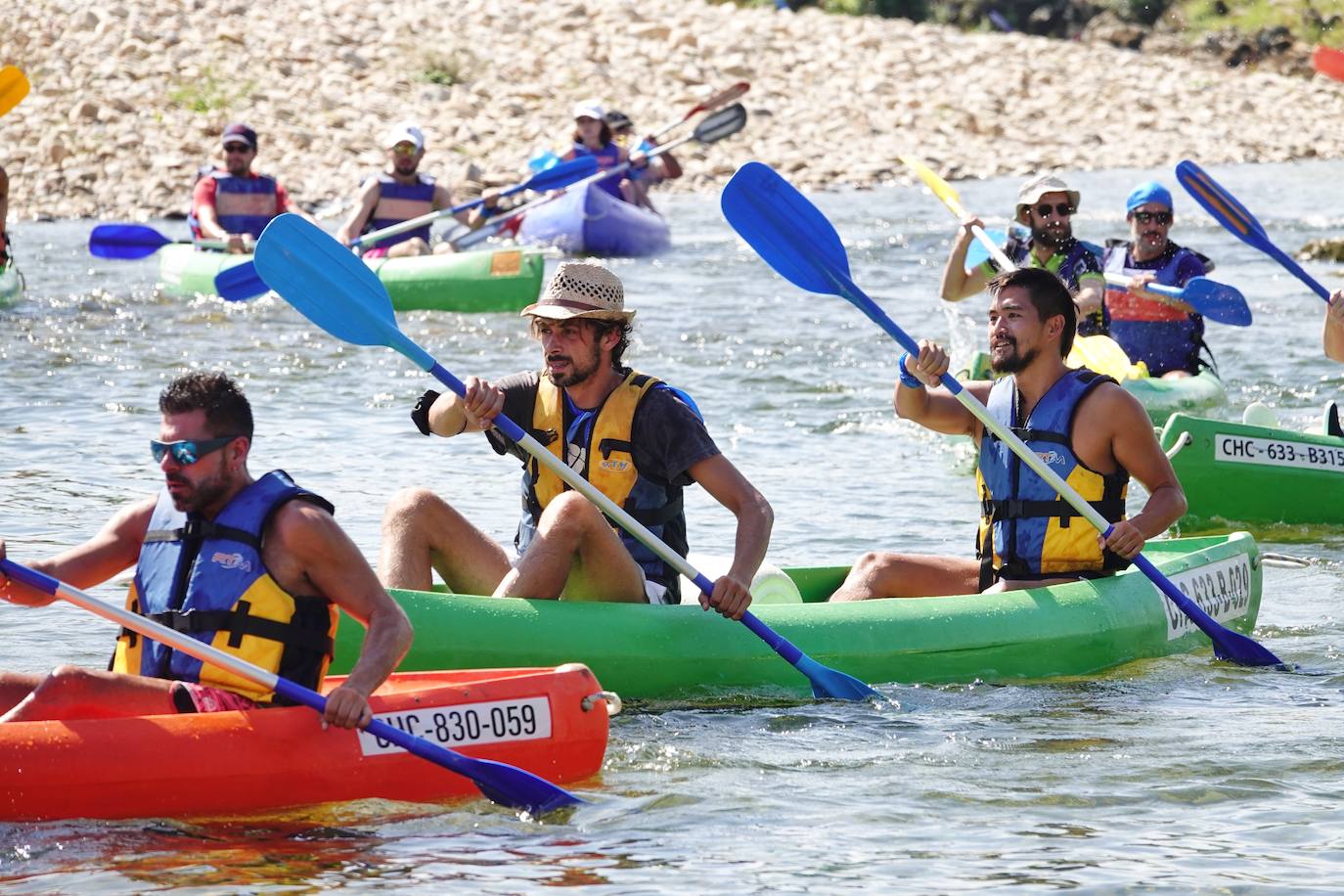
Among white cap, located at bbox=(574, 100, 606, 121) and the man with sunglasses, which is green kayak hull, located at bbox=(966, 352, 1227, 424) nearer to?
the man with sunglasses

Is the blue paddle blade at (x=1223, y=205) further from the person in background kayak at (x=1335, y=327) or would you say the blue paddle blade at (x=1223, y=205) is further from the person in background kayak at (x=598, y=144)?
the person in background kayak at (x=598, y=144)

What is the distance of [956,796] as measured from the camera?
4227mm

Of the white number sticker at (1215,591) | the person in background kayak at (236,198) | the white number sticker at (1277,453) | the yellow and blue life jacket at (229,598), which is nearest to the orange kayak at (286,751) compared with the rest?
the yellow and blue life jacket at (229,598)

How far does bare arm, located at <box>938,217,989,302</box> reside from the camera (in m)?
7.65

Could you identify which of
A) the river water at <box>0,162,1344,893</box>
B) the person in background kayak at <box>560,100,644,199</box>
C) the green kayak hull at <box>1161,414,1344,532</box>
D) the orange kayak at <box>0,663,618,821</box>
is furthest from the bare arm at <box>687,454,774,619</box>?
the person in background kayak at <box>560,100,644,199</box>

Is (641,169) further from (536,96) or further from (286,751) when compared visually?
(286,751)

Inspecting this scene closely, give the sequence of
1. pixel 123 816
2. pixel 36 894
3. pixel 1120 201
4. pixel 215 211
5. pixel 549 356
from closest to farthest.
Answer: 1. pixel 36 894
2. pixel 123 816
3. pixel 549 356
4. pixel 215 211
5. pixel 1120 201

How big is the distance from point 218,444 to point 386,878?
0.83 m

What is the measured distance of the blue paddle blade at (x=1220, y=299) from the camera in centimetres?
792

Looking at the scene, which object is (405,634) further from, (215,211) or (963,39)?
(963,39)

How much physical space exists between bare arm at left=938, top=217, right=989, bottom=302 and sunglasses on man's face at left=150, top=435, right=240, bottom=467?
171 inches

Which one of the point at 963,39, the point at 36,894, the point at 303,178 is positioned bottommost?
the point at 36,894

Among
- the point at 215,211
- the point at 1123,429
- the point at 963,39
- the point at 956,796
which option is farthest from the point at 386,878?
the point at 963,39

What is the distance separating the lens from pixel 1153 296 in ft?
27.4
